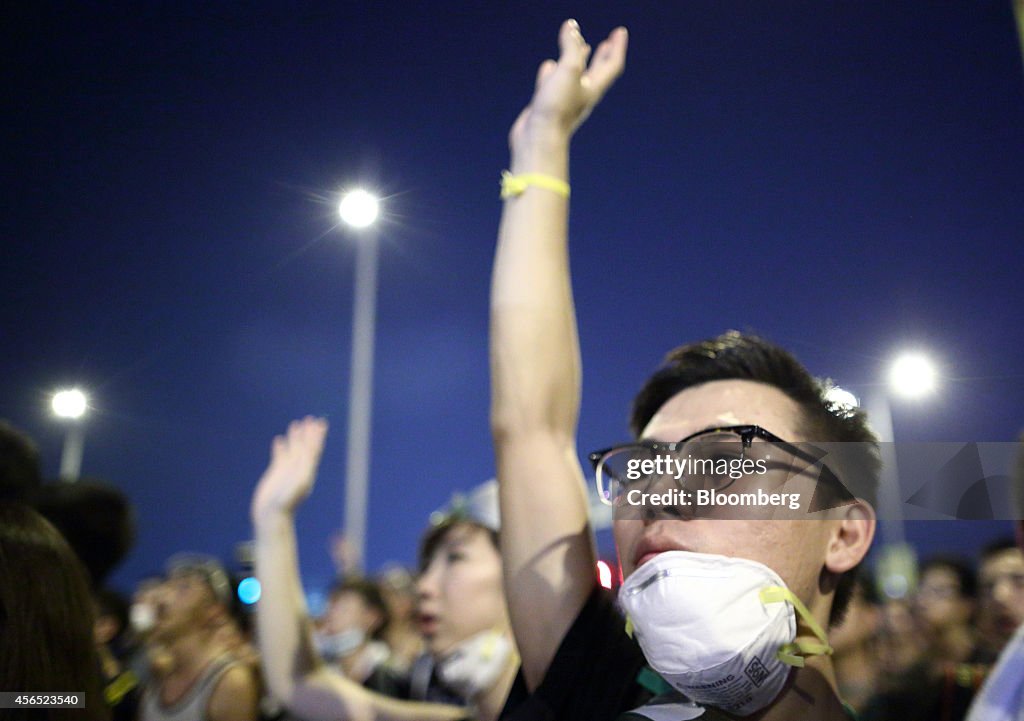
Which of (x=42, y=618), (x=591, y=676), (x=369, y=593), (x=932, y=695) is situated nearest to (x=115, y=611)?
(x=369, y=593)

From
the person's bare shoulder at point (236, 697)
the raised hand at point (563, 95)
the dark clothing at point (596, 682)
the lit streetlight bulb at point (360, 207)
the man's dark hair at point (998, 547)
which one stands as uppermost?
the lit streetlight bulb at point (360, 207)

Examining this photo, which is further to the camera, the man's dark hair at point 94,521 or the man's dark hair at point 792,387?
the man's dark hair at point 94,521

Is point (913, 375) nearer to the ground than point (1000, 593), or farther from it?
farther from it

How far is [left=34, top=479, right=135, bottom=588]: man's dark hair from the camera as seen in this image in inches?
105

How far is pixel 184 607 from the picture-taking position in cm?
291

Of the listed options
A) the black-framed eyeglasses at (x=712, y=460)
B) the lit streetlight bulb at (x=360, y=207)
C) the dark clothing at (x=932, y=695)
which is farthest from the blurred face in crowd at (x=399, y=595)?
the black-framed eyeglasses at (x=712, y=460)

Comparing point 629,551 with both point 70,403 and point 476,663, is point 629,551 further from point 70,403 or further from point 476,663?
point 70,403

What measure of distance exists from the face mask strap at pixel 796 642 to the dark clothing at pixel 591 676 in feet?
0.92

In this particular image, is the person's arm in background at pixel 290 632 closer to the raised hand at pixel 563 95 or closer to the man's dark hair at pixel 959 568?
the raised hand at pixel 563 95

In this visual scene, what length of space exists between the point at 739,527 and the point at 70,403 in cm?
422

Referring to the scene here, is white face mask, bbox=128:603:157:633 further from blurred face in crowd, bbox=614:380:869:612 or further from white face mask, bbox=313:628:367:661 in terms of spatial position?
blurred face in crowd, bbox=614:380:869:612

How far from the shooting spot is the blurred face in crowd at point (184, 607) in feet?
9.37

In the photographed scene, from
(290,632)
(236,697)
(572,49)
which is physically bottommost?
(236,697)

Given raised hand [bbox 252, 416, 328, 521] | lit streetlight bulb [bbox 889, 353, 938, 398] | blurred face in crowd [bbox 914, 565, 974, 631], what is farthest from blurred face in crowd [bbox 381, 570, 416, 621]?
lit streetlight bulb [bbox 889, 353, 938, 398]
